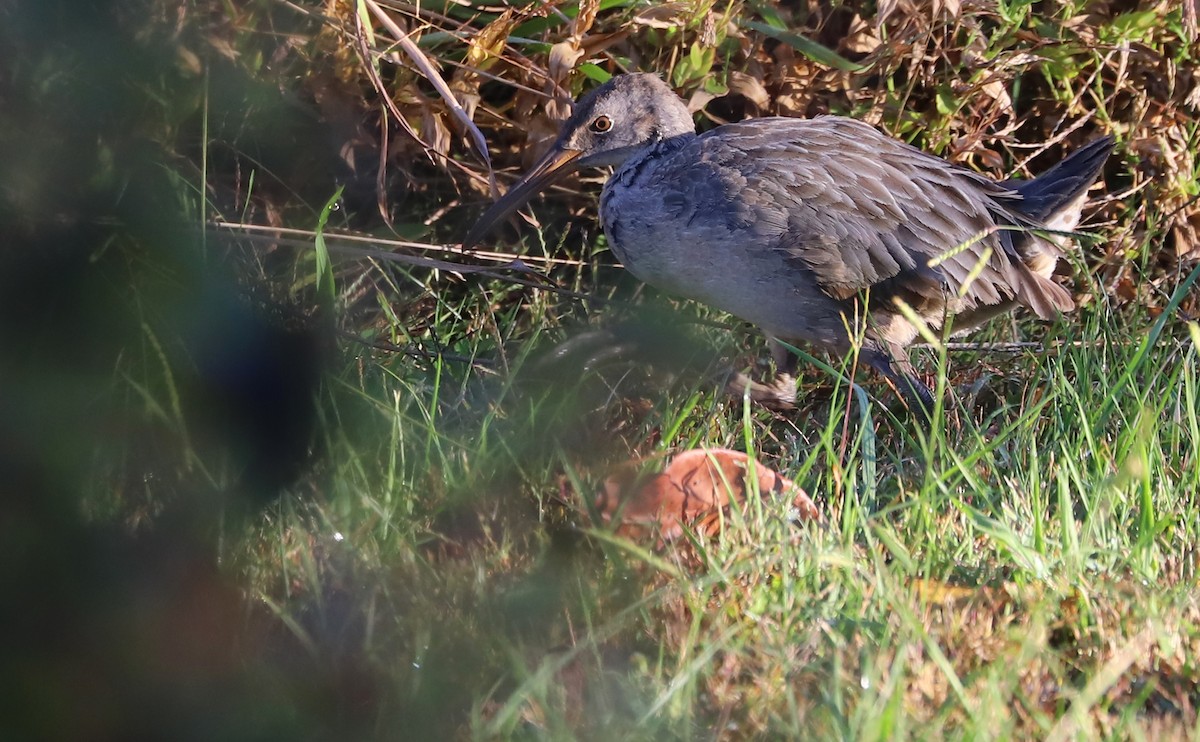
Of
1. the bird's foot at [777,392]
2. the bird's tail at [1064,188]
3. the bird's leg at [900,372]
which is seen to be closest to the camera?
the bird's leg at [900,372]

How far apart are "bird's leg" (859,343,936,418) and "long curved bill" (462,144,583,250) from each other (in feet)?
3.81

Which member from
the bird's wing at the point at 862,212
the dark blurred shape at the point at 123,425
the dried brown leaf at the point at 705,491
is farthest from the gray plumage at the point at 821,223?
the dark blurred shape at the point at 123,425

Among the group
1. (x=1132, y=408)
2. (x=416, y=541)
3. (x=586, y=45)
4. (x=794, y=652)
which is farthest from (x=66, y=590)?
(x=586, y=45)

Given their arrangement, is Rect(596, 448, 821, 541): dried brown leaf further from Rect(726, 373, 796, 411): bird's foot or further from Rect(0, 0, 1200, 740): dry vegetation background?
Rect(726, 373, 796, 411): bird's foot

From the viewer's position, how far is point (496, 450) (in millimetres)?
1646

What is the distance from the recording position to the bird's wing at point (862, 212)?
3.84 m

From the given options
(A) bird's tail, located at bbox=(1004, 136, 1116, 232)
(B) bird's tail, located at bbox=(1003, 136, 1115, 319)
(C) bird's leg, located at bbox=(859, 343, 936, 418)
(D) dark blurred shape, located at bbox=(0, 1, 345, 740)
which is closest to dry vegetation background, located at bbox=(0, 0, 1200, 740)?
(D) dark blurred shape, located at bbox=(0, 1, 345, 740)

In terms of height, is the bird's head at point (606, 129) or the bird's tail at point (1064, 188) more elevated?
the bird's tail at point (1064, 188)

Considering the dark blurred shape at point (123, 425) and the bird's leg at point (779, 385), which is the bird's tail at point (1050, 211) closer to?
the bird's leg at point (779, 385)

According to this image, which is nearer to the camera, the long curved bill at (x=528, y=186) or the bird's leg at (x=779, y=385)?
the bird's leg at (x=779, y=385)

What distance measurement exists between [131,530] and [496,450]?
18.7 inches

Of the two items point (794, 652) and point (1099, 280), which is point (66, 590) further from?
point (1099, 280)

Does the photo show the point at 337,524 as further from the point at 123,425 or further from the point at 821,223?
the point at 821,223

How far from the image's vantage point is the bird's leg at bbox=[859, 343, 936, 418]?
12.6ft
